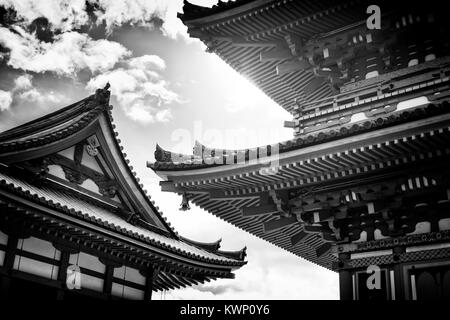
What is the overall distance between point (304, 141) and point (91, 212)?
578 cm

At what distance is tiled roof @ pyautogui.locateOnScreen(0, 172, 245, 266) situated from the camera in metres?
8.98

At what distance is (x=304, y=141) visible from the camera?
8852 millimetres

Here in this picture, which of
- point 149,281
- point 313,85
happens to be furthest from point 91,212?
point 313,85

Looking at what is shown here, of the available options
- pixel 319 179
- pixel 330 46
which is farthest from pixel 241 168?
pixel 330 46

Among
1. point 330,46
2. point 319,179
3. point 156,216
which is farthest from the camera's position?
point 156,216

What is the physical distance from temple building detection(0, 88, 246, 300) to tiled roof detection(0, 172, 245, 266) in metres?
0.03

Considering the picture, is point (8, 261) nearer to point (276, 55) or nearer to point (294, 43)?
point (276, 55)

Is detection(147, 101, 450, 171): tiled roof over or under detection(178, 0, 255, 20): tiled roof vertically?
under

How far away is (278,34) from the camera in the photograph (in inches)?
447

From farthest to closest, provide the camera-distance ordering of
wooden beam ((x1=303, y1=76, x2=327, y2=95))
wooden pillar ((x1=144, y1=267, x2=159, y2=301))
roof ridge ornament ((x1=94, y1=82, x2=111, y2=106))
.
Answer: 1. roof ridge ornament ((x1=94, y1=82, x2=111, y2=106))
2. wooden pillar ((x1=144, y1=267, x2=159, y2=301))
3. wooden beam ((x1=303, y1=76, x2=327, y2=95))

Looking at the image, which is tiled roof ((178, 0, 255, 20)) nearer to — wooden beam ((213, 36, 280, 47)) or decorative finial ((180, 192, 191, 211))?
wooden beam ((213, 36, 280, 47))

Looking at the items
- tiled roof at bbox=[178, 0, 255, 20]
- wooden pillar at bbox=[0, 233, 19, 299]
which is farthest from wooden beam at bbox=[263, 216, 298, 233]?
wooden pillar at bbox=[0, 233, 19, 299]

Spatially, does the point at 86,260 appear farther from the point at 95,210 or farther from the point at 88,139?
the point at 88,139
